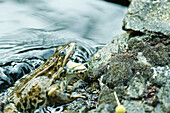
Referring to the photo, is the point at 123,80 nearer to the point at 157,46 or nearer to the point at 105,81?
the point at 105,81

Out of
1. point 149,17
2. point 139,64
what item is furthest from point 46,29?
point 139,64

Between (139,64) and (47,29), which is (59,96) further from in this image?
(47,29)

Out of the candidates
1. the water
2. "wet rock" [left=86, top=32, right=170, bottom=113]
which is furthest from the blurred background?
"wet rock" [left=86, top=32, right=170, bottom=113]

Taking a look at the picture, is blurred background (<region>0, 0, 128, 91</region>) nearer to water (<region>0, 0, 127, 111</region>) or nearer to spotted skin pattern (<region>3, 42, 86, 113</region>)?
water (<region>0, 0, 127, 111</region>)

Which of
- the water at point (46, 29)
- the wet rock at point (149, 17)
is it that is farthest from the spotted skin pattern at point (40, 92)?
the wet rock at point (149, 17)

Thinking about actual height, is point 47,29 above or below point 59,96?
above

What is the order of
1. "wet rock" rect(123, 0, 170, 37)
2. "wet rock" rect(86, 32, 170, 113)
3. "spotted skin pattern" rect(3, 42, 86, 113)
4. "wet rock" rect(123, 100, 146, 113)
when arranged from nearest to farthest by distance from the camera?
"wet rock" rect(123, 100, 146, 113) → "wet rock" rect(86, 32, 170, 113) → "spotted skin pattern" rect(3, 42, 86, 113) → "wet rock" rect(123, 0, 170, 37)
